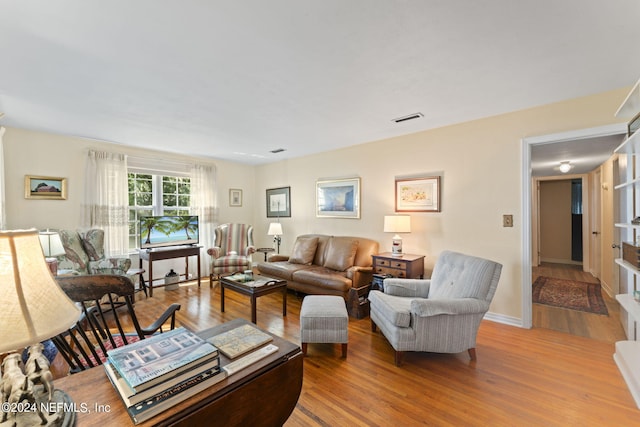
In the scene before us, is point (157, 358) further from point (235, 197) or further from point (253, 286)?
point (235, 197)

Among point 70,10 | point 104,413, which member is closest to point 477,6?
point 70,10

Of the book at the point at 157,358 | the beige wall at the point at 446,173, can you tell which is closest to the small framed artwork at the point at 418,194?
the beige wall at the point at 446,173

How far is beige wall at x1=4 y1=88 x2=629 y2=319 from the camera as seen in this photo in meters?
2.96

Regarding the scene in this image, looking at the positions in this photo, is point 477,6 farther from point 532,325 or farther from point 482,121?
point 532,325

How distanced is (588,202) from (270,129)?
639 cm

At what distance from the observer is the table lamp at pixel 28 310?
2.10ft

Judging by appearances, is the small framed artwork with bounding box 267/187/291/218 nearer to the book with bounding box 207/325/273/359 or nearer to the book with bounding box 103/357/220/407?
the book with bounding box 207/325/273/359

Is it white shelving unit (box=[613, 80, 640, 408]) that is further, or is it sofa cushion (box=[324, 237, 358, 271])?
sofa cushion (box=[324, 237, 358, 271])

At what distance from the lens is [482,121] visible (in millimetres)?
3191

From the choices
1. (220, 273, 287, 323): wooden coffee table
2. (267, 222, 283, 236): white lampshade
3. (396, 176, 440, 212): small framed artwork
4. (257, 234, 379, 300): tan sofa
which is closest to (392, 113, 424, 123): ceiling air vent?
(396, 176, 440, 212): small framed artwork

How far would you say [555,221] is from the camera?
22.2 feet

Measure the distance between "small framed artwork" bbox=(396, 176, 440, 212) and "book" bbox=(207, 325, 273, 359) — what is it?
9.54 ft

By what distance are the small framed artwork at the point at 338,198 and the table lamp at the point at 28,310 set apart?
3900 mm

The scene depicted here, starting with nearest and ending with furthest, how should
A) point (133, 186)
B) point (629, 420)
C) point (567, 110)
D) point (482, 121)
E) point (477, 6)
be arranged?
1. point (477, 6)
2. point (629, 420)
3. point (567, 110)
4. point (482, 121)
5. point (133, 186)
